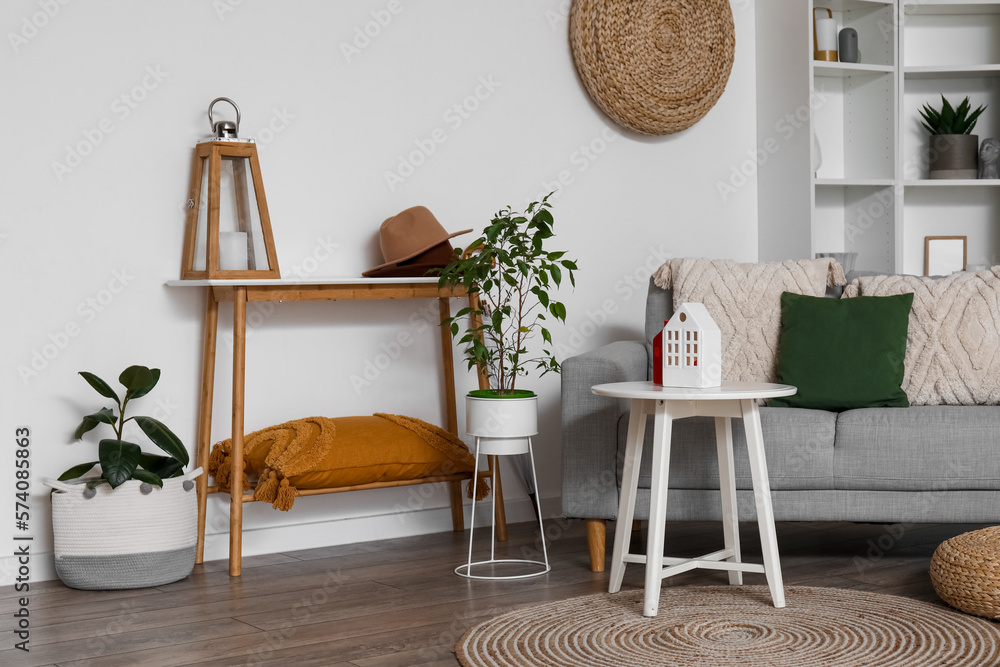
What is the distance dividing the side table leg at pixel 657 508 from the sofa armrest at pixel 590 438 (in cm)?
39

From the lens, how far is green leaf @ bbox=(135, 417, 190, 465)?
2.71 metres

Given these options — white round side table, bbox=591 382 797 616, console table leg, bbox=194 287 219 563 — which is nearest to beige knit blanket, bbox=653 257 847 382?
white round side table, bbox=591 382 797 616

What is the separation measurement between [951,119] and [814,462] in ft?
6.16

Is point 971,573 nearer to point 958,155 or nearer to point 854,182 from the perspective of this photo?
point 854,182

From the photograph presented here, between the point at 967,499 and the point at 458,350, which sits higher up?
the point at 458,350

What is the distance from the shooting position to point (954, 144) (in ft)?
12.7

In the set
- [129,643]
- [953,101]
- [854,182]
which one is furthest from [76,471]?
[953,101]

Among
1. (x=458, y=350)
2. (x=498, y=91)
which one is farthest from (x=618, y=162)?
(x=458, y=350)

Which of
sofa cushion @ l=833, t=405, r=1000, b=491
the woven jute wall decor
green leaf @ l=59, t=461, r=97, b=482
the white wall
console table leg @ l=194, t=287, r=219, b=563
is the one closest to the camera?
sofa cushion @ l=833, t=405, r=1000, b=491

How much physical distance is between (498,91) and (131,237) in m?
1.26

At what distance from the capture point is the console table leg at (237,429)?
2824 mm

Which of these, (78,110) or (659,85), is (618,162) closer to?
(659,85)

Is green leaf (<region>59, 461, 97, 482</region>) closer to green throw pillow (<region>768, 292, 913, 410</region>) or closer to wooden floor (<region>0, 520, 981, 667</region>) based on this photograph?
wooden floor (<region>0, 520, 981, 667</region>)

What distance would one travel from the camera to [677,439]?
8.94 ft
